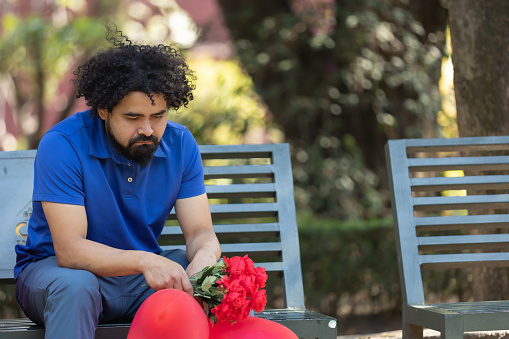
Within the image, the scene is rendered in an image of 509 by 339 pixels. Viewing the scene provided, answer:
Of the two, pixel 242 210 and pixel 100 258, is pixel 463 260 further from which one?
pixel 100 258

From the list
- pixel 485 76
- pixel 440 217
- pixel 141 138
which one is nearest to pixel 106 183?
pixel 141 138

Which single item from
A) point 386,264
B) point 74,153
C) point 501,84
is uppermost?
point 501,84

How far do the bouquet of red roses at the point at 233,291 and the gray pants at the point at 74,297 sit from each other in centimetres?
36

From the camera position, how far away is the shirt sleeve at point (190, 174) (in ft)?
9.32

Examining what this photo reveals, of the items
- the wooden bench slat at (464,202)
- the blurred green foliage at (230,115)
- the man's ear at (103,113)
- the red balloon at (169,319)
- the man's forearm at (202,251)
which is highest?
the blurred green foliage at (230,115)

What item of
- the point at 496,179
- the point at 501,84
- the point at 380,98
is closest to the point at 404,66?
the point at 380,98

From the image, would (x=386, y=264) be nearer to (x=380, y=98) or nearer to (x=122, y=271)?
(x=380, y=98)

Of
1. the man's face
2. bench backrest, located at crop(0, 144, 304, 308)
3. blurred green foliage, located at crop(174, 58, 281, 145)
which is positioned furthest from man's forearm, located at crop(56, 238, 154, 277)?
blurred green foliage, located at crop(174, 58, 281, 145)

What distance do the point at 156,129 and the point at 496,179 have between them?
179cm

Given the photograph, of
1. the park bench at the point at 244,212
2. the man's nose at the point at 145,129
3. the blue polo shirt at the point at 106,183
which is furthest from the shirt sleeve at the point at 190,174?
the park bench at the point at 244,212

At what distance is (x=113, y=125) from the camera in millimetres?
2596

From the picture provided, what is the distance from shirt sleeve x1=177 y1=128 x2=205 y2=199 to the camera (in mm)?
2842

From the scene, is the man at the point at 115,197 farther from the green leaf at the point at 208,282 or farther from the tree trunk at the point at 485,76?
the tree trunk at the point at 485,76

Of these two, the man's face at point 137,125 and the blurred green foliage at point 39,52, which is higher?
the blurred green foliage at point 39,52
